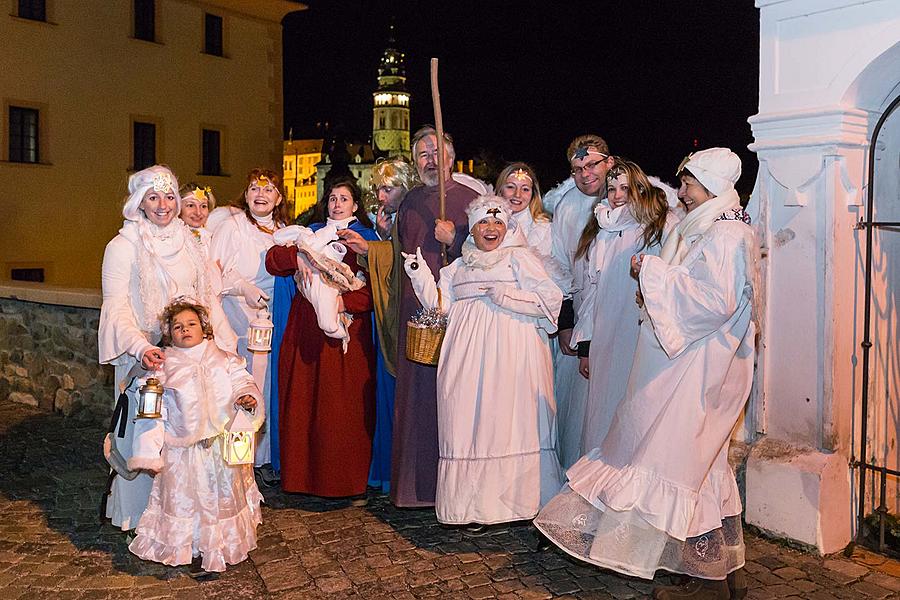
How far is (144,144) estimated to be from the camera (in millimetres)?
24594

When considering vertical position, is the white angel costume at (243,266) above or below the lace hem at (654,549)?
above

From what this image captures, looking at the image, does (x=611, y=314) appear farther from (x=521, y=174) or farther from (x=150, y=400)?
(x=150, y=400)

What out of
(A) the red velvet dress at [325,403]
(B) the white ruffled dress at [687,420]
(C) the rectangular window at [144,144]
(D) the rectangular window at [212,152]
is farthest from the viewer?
(D) the rectangular window at [212,152]

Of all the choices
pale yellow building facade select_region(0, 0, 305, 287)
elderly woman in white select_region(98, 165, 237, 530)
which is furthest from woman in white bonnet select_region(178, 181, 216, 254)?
pale yellow building facade select_region(0, 0, 305, 287)

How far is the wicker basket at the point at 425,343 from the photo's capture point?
5383 millimetres

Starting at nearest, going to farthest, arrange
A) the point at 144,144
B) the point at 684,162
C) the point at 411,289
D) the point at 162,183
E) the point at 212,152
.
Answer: the point at 684,162, the point at 162,183, the point at 411,289, the point at 144,144, the point at 212,152

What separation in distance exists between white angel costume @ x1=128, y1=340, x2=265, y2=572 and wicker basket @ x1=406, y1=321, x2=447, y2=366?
975 millimetres

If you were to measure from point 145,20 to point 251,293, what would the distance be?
2010 centimetres

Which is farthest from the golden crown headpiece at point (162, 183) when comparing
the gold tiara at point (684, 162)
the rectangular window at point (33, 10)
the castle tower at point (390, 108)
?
the castle tower at point (390, 108)

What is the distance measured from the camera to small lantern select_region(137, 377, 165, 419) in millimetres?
4633

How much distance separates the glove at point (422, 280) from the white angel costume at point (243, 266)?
1.47 metres

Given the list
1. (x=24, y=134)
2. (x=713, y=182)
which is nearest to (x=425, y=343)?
(x=713, y=182)

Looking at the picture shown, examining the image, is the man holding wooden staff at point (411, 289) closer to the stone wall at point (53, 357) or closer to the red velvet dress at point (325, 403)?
the red velvet dress at point (325, 403)

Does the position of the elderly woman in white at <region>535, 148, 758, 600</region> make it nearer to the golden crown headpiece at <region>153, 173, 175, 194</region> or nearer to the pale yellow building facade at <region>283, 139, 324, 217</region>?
the golden crown headpiece at <region>153, 173, 175, 194</region>
